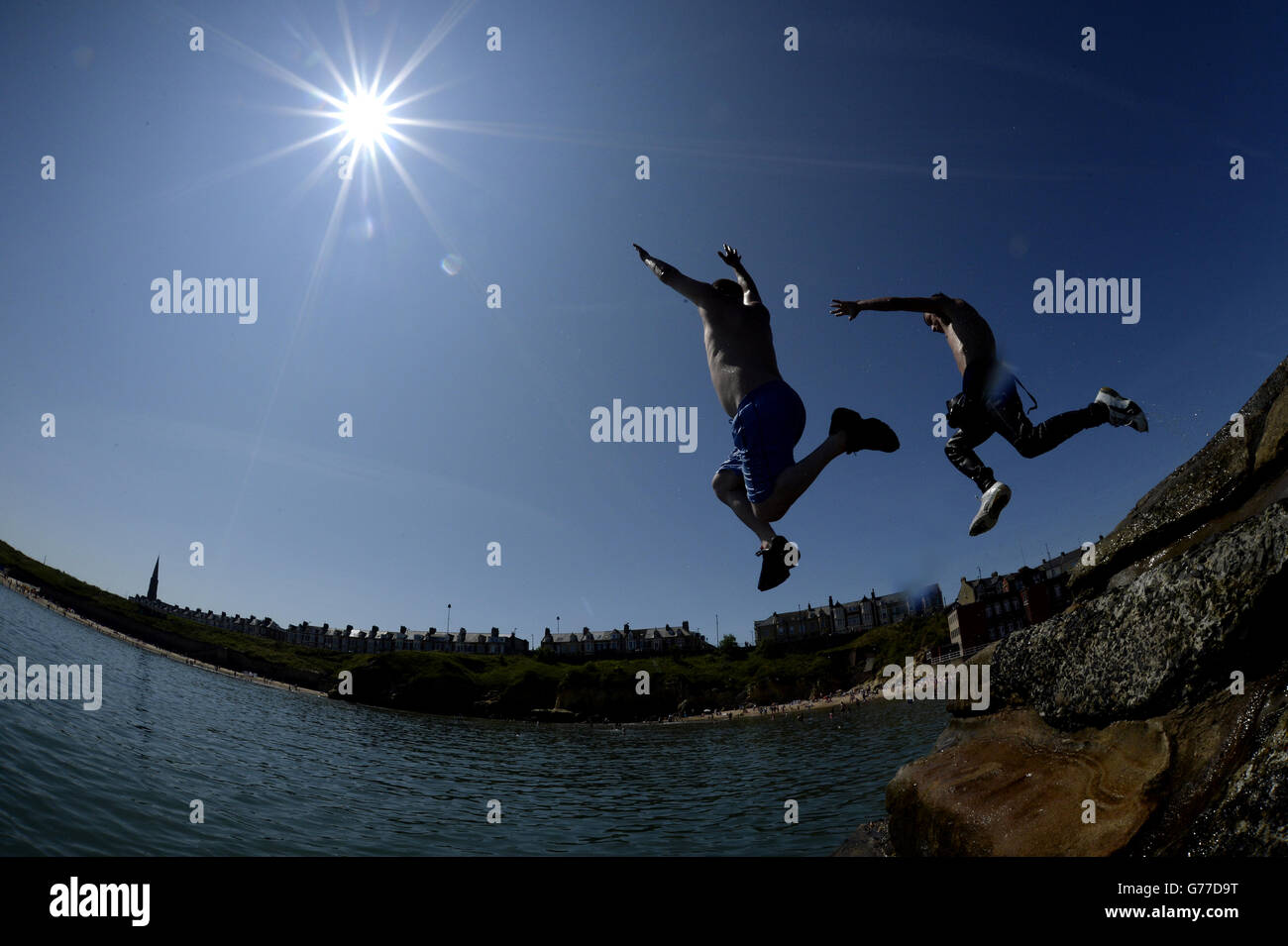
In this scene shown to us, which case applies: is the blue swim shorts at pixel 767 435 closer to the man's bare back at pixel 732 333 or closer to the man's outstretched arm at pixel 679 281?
the man's bare back at pixel 732 333

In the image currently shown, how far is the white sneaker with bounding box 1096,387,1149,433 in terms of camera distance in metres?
4.80

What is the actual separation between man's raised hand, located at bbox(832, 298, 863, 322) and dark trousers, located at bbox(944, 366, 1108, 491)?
1.15m

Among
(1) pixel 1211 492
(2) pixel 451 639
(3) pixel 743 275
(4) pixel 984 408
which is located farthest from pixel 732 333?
(2) pixel 451 639

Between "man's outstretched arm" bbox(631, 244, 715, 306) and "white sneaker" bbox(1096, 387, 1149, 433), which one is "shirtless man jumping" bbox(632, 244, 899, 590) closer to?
"man's outstretched arm" bbox(631, 244, 715, 306)

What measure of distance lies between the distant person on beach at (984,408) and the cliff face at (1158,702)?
1.36 m

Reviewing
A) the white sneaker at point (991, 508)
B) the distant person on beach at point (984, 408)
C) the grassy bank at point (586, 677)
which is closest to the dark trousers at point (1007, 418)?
the distant person on beach at point (984, 408)

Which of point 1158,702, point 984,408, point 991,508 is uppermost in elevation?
point 984,408

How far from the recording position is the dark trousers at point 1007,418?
487 centimetres

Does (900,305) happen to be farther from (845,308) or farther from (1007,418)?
(1007,418)

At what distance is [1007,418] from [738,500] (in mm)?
2643

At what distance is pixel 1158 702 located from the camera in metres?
4.72

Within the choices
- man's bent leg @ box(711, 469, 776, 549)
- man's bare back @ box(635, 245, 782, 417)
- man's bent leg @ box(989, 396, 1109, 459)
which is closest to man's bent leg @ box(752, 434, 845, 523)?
man's bent leg @ box(711, 469, 776, 549)
